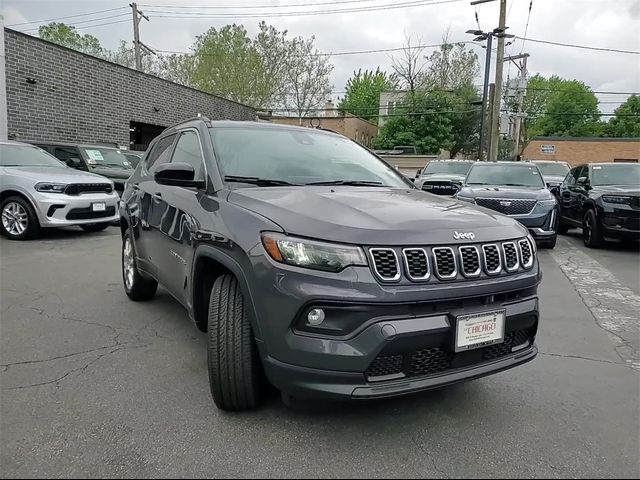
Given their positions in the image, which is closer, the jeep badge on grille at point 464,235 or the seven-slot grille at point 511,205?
the jeep badge on grille at point 464,235

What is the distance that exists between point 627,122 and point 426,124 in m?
42.4

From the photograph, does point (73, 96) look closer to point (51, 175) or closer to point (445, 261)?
point (51, 175)

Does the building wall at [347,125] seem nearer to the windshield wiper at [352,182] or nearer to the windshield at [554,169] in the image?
the windshield at [554,169]

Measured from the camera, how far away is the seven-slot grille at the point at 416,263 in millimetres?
2227

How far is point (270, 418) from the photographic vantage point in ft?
8.62

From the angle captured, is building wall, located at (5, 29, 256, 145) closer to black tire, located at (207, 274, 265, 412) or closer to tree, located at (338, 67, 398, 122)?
black tire, located at (207, 274, 265, 412)

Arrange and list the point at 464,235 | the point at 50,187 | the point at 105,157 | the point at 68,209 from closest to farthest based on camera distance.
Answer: the point at 464,235 → the point at 50,187 → the point at 68,209 → the point at 105,157

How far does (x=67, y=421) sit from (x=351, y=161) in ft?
8.21

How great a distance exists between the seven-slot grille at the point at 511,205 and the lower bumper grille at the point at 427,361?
20.5ft

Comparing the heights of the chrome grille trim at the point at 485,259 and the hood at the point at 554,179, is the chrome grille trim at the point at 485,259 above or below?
above

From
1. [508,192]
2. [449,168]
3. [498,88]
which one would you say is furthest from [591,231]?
[498,88]

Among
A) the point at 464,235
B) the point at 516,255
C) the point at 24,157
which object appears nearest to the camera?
the point at 464,235

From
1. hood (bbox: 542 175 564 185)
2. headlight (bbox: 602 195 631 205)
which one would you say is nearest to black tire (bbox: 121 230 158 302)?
headlight (bbox: 602 195 631 205)

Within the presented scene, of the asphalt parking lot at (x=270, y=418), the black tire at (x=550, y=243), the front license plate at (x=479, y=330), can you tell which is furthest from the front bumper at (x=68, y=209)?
the black tire at (x=550, y=243)
